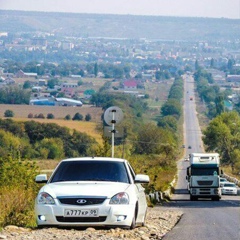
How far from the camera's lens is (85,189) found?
43.4ft

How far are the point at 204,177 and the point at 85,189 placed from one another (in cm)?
2712

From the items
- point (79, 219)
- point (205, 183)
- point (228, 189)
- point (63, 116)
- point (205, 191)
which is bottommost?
point (63, 116)

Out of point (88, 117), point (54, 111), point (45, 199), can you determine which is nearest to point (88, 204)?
point (45, 199)

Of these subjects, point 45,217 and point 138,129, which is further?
point 138,129

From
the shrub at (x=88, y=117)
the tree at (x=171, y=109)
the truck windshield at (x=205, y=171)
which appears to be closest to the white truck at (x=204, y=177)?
the truck windshield at (x=205, y=171)

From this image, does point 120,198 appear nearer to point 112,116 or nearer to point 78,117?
point 112,116

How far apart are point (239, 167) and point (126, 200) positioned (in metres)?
77.6

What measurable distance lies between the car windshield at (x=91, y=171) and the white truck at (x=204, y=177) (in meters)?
24.8

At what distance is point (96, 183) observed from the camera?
44.8 feet

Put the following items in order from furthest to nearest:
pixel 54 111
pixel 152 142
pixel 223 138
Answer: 1. pixel 54 111
2. pixel 223 138
3. pixel 152 142

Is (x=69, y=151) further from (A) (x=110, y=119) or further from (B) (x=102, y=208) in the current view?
(B) (x=102, y=208)

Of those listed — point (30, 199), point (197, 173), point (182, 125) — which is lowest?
point (182, 125)

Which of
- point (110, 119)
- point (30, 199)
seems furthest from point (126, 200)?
point (110, 119)

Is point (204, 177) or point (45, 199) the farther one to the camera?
point (204, 177)
